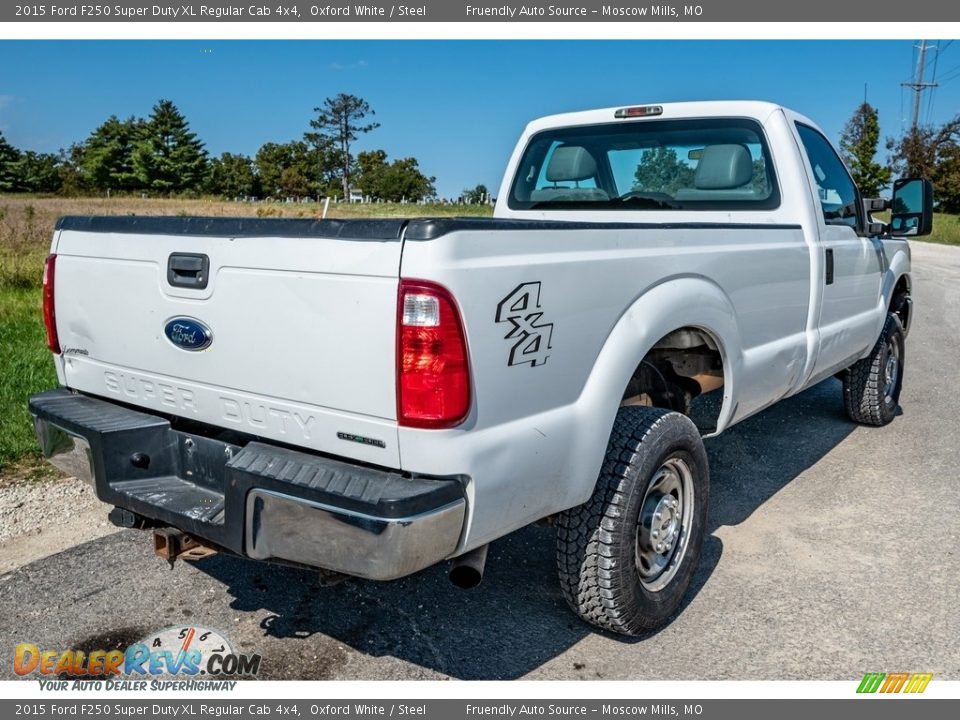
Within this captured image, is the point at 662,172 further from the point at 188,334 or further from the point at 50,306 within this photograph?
the point at 50,306

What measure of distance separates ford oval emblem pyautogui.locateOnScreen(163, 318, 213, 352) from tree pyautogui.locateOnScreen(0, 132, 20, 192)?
262 ft

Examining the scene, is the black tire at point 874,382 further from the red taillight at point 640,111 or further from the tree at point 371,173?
the tree at point 371,173

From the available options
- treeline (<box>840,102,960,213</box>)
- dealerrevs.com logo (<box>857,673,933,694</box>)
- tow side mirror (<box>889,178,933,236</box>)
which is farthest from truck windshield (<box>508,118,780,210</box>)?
treeline (<box>840,102,960,213</box>)

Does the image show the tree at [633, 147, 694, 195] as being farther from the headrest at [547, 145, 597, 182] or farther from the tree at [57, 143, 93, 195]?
the tree at [57, 143, 93, 195]

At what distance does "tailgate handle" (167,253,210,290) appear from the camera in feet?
8.18

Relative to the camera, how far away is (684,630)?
310 centimetres

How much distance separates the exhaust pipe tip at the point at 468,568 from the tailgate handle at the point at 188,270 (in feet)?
3.85

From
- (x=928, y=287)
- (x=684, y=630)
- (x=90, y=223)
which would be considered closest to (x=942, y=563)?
(x=684, y=630)

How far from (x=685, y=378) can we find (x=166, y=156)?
95605 mm

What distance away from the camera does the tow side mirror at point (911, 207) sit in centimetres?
517

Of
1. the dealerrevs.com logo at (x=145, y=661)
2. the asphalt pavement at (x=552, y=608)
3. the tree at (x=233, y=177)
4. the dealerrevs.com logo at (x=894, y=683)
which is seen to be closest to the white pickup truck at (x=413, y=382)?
the asphalt pavement at (x=552, y=608)

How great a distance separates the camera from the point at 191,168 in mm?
→ 89250

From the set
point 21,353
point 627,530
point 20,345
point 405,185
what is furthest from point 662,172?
point 405,185

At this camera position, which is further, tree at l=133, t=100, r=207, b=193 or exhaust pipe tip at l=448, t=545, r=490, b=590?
tree at l=133, t=100, r=207, b=193
